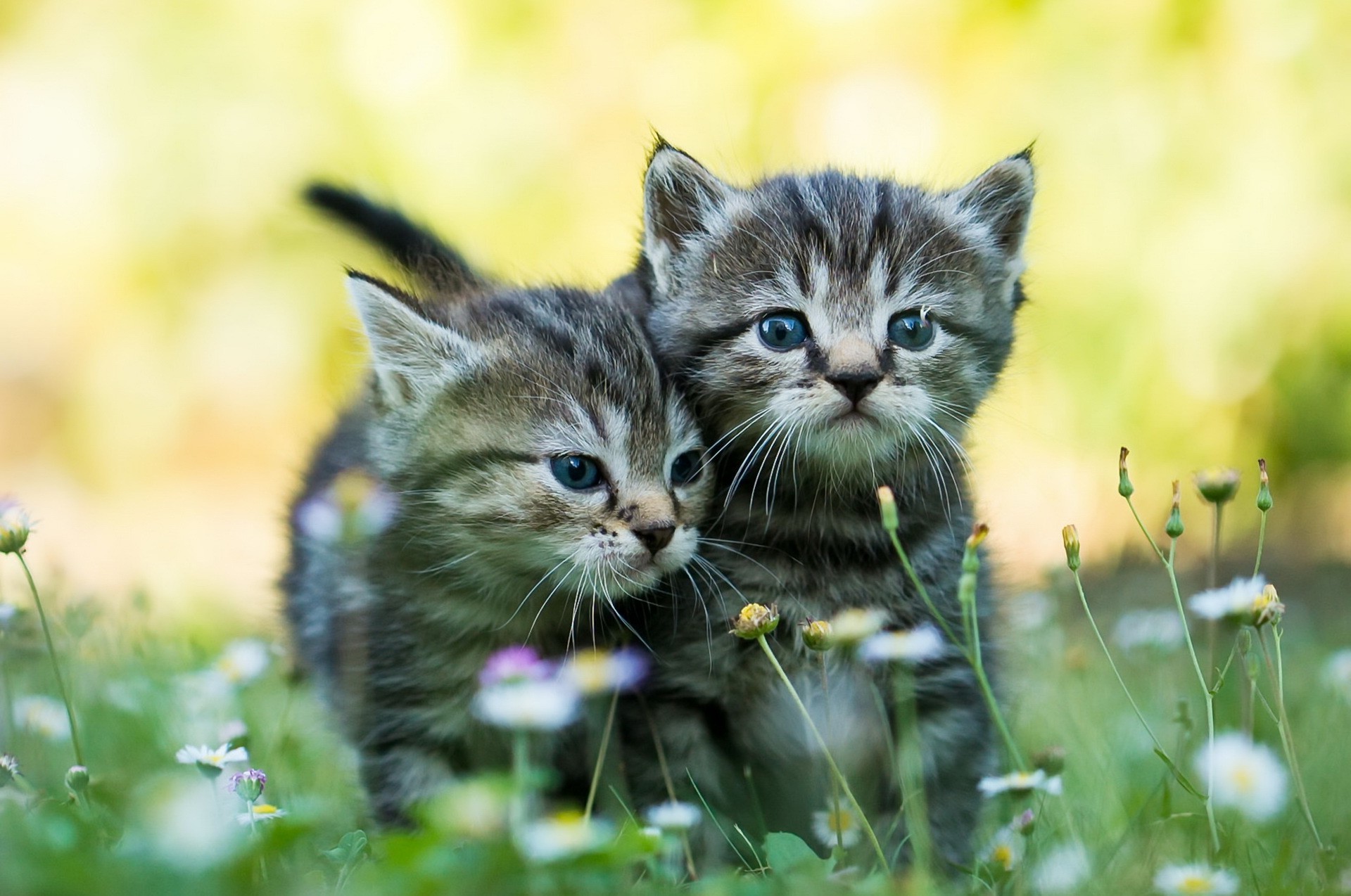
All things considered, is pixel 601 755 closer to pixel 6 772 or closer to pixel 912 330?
pixel 6 772

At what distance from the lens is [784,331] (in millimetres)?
2133

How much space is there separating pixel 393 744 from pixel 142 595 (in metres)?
0.90

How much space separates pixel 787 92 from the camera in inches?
198

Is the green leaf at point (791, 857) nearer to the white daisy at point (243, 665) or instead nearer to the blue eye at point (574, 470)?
the blue eye at point (574, 470)

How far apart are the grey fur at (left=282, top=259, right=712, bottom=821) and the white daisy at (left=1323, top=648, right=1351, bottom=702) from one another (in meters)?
1.29

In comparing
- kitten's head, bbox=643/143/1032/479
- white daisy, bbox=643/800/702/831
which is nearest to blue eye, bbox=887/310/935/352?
kitten's head, bbox=643/143/1032/479

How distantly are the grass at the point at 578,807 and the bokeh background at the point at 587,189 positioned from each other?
121 centimetres

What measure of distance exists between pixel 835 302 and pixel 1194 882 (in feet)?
3.53

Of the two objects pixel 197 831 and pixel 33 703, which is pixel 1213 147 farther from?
pixel 197 831

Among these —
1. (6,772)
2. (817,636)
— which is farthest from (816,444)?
(6,772)

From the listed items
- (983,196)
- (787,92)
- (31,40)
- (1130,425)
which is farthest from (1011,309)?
(31,40)

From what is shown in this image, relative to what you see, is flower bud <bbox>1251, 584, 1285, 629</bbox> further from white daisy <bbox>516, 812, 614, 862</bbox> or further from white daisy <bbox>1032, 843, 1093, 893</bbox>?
white daisy <bbox>516, 812, 614, 862</bbox>

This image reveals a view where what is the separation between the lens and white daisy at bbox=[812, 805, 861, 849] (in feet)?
5.94

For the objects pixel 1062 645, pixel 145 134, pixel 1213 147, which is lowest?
pixel 1062 645
